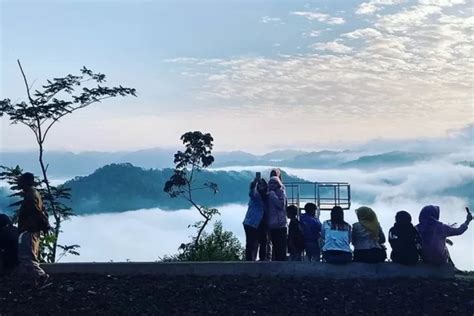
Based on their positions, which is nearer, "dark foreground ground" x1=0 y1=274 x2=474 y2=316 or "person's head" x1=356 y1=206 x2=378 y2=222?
"dark foreground ground" x1=0 y1=274 x2=474 y2=316

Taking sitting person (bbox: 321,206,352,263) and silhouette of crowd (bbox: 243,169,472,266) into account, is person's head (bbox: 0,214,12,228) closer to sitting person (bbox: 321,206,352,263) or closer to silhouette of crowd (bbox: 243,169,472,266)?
silhouette of crowd (bbox: 243,169,472,266)

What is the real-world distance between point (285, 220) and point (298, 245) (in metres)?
0.53

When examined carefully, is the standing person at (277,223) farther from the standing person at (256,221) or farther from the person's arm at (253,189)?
the person's arm at (253,189)

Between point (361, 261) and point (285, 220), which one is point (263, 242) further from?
point (361, 261)

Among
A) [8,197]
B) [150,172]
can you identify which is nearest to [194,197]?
[8,197]

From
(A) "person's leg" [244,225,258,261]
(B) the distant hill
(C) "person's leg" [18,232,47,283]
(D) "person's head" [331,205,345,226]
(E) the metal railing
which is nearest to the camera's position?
(C) "person's leg" [18,232,47,283]

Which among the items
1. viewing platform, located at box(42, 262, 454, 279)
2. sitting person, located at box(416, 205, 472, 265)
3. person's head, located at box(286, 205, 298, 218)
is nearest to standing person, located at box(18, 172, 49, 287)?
viewing platform, located at box(42, 262, 454, 279)

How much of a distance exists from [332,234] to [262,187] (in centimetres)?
163

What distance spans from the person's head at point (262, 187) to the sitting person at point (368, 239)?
1679 millimetres

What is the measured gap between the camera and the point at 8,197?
14.8 meters

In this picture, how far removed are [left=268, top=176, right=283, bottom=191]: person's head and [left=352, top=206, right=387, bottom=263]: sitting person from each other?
1.53 m

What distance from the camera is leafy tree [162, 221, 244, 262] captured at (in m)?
13.2

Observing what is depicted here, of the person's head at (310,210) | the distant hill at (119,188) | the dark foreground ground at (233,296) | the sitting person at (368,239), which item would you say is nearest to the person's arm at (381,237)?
the sitting person at (368,239)

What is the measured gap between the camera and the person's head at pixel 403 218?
37.6ft
